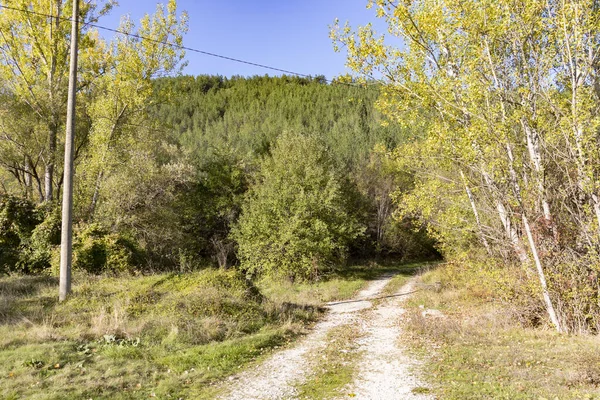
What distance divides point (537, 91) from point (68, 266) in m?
13.2

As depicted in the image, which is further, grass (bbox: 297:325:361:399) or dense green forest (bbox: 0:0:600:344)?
dense green forest (bbox: 0:0:600:344)

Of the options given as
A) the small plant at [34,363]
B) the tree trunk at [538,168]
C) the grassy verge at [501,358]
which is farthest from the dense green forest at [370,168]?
the small plant at [34,363]

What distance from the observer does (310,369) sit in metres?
7.05

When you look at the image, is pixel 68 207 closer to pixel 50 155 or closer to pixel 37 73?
pixel 50 155

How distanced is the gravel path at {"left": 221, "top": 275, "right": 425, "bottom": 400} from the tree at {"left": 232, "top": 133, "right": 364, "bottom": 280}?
9.75 meters

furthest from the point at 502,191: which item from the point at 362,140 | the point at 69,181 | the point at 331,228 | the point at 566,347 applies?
the point at 362,140

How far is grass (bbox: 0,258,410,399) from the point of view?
6.18 metres

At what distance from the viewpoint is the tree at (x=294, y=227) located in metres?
21.0

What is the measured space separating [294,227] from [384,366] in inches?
554

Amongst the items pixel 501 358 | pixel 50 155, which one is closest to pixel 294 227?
pixel 50 155

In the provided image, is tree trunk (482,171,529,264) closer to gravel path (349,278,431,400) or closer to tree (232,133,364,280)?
gravel path (349,278,431,400)

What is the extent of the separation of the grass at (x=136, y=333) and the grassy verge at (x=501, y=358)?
3584mm

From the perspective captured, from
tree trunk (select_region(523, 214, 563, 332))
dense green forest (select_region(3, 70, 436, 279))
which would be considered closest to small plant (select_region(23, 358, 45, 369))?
dense green forest (select_region(3, 70, 436, 279))

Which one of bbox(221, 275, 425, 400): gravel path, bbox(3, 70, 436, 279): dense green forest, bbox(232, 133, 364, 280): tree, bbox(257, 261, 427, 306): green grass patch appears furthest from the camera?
bbox(232, 133, 364, 280): tree
